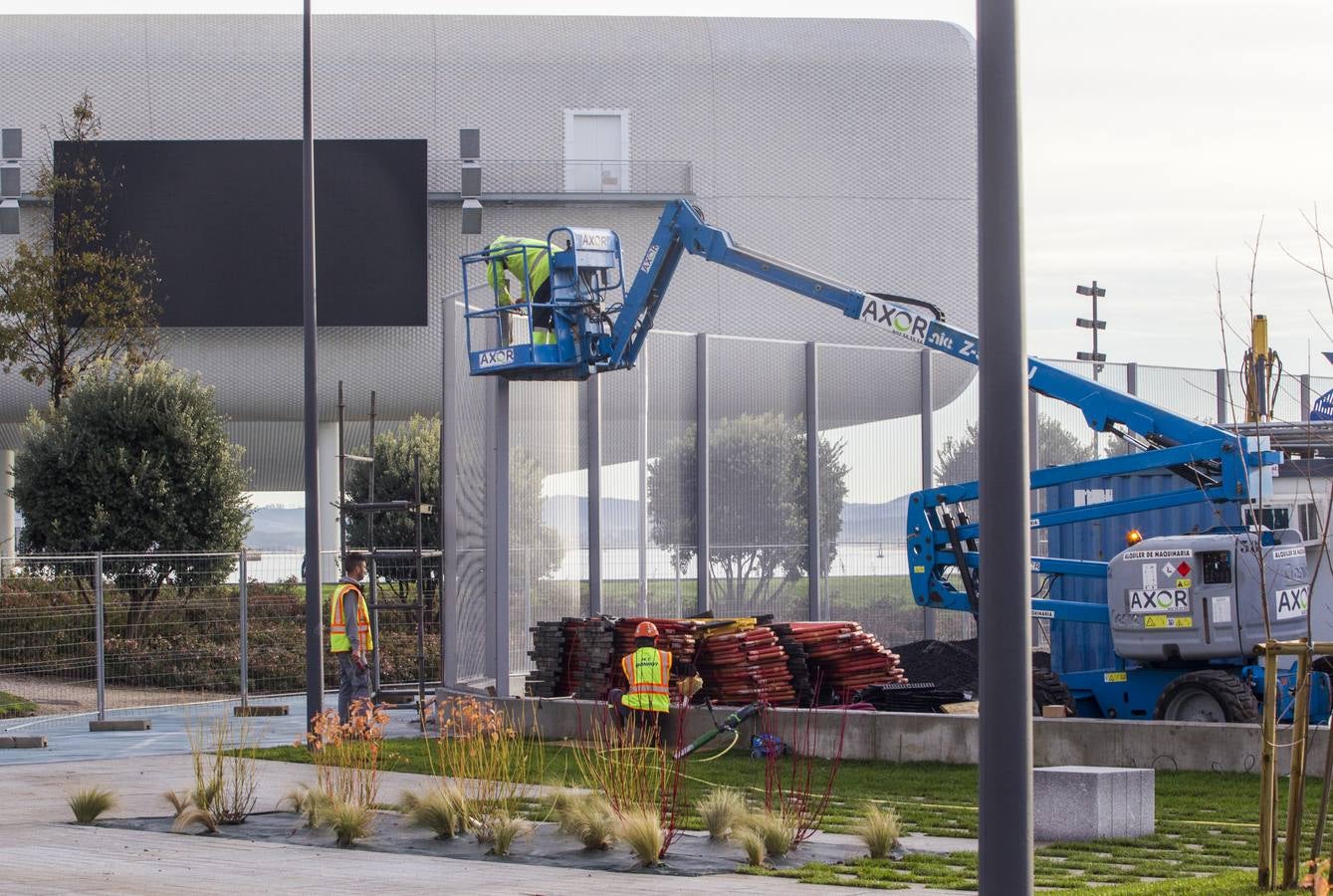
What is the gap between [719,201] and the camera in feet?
→ 139

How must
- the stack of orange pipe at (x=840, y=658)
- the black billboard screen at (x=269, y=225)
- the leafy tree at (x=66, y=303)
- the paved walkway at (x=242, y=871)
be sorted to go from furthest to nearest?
1. the black billboard screen at (x=269, y=225)
2. the leafy tree at (x=66, y=303)
3. the stack of orange pipe at (x=840, y=658)
4. the paved walkway at (x=242, y=871)

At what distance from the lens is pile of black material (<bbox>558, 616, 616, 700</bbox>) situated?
836 inches

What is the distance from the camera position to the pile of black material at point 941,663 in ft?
78.7

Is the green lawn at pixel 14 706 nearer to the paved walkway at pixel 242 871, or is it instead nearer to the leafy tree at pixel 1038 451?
the paved walkway at pixel 242 871

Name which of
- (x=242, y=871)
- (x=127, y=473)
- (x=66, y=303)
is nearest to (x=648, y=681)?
(x=242, y=871)

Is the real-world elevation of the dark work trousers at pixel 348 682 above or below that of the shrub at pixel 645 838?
above

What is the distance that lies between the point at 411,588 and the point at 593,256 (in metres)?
15.1

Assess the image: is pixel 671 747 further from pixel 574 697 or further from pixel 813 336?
pixel 813 336

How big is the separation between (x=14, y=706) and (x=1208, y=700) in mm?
16794

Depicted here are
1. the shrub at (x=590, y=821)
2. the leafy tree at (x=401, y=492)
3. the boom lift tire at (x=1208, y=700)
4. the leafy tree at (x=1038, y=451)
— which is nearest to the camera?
the shrub at (x=590, y=821)

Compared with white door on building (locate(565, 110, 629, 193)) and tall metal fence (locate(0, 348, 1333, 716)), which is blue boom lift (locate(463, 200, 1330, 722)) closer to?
tall metal fence (locate(0, 348, 1333, 716))

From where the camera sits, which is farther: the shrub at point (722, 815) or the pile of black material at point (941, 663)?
the pile of black material at point (941, 663)

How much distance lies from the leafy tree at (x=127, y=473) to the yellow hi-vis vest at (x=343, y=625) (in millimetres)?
11942

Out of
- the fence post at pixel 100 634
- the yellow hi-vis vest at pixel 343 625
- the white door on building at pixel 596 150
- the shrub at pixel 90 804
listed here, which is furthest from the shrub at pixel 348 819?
the white door on building at pixel 596 150
